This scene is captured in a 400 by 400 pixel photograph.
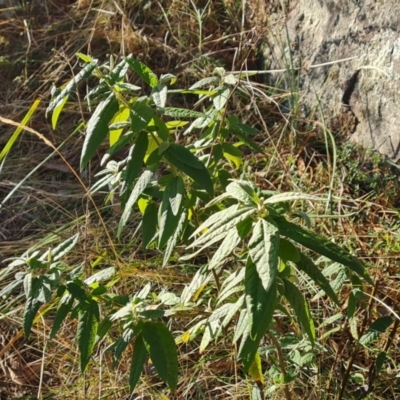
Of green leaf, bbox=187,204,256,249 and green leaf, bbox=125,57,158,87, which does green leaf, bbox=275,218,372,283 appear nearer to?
green leaf, bbox=187,204,256,249

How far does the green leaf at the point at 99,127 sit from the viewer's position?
1.33m

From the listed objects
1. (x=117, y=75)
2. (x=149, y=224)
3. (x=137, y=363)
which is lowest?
(x=137, y=363)

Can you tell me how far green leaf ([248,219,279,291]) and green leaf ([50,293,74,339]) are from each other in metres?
0.53

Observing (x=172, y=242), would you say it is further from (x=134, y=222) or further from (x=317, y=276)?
(x=134, y=222)

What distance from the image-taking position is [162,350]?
1419 mm

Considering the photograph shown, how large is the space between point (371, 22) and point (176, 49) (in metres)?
1.02

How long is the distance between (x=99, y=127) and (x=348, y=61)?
159 cm

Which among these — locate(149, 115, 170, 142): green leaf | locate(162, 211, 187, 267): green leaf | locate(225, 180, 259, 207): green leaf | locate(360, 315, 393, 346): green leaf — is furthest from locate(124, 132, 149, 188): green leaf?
locate(360, 315, 393, 346): green leaf

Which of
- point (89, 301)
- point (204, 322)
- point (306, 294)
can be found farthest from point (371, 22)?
point (89, 301)

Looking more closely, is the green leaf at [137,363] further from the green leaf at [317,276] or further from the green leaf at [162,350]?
the green leaf at [317,276]

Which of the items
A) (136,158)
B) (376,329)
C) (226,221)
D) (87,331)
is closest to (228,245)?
(226,221)

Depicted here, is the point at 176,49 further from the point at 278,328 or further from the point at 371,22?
the point at 278,328

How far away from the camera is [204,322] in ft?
5.20

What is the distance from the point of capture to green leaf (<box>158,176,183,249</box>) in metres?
1.33
